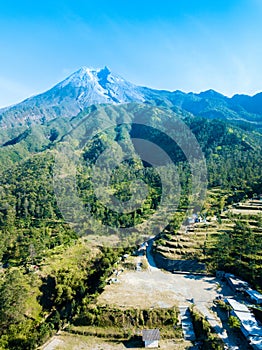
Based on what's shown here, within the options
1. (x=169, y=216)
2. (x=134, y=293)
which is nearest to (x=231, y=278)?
(x=134, y=293)

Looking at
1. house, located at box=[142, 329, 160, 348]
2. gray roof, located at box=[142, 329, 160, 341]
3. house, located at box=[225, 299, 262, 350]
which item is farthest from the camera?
gray roof, located at box=[142, 329, 160, 341]

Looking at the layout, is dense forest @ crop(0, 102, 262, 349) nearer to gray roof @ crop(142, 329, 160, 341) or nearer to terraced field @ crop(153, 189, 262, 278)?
terraced field @ crop(153, 189, 262, 278)

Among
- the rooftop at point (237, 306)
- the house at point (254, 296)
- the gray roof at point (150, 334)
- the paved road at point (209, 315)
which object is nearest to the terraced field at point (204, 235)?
the house at point (254, 296)

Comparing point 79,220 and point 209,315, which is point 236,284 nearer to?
point 209,315

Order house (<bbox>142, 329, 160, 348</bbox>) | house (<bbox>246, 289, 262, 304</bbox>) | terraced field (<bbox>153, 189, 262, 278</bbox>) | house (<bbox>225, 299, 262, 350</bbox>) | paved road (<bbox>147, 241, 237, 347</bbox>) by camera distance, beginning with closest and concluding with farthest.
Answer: house (<bbox>225, 299, 262, 350</bbox>) < paved road (<bbox>147, 241, 237, 347</bbox>) < house (<bbox>142, 329, 160, 348</bbox>) < house (<bbox>246, 289, 262, 304</bbox>) < terraced field (<bbox>153, 189, 262, 278</bbox>)

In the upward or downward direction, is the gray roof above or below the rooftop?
below

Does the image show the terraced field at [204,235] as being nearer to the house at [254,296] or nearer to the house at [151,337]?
the house at [254,296]

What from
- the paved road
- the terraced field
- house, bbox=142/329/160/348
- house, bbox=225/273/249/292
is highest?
the terraced field

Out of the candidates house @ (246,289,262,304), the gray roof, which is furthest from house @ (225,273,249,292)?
the gray roof

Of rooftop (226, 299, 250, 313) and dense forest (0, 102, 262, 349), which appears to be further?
dense forest (0, 102, 262, 349)

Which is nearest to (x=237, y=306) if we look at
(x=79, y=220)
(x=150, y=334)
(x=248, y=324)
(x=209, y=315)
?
(x=248, y=324)
